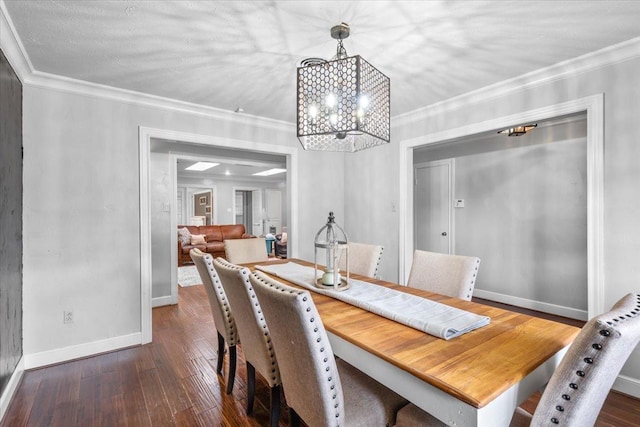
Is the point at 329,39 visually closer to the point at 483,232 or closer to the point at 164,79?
the point at 164,79

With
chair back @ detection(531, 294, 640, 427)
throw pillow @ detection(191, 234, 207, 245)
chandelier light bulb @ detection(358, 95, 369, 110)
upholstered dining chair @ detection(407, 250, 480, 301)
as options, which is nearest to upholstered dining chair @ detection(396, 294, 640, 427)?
chair back @ detection(531, 294, 640, 427)

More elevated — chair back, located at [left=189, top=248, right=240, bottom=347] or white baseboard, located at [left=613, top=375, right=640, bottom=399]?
chair back, located at [left=189, top=248, right=240, bottom=347]

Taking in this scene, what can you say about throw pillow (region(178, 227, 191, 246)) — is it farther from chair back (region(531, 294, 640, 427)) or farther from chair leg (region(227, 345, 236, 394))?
chair back (region(531, 294, 640, 427))

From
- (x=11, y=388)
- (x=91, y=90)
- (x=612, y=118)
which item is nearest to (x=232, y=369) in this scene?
(x=11, y=388)

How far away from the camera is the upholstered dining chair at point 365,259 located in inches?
99.7

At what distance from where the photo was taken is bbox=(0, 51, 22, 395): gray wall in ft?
6.27

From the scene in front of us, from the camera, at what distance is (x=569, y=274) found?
3537 mm

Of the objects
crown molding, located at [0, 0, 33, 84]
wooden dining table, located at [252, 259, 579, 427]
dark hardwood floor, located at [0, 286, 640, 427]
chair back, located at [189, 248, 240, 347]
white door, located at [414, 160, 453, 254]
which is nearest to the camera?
wooden dining table, located at [252, 259, 579, 427]

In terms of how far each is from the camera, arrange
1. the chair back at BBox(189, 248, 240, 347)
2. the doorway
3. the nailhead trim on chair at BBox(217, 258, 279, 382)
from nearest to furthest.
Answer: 1. the nailhead trim on chair at BBox(217, 258, 279, 382)
2. the chair back at BBox(189, 248, 240, 347)
3. the doorway

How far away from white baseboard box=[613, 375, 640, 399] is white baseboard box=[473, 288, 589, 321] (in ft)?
3.82

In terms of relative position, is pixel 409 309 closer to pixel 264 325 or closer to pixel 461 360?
pixel 461 360

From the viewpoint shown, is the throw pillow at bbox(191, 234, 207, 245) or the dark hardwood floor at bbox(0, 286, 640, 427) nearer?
the dark hardwood floor at bbox(0, 286, 640, 427)

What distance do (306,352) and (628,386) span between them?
242cm

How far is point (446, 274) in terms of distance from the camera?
6.72 feet
